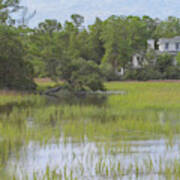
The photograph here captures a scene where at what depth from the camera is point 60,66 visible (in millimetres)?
51125

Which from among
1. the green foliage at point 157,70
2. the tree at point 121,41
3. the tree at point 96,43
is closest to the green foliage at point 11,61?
the green foliage at point 157,70

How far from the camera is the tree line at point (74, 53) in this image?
45.4m

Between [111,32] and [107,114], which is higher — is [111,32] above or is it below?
above

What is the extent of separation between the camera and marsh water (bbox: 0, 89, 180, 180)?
10.6 m

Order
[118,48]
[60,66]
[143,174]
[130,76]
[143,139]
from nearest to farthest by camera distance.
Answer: [143,174] < [143,139] < [60,66] < [130,76] < [118,48]

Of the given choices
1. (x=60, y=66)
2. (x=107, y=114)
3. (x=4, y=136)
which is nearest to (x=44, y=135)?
(x=4, y=136)

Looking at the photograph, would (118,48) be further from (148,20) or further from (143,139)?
(143,139)

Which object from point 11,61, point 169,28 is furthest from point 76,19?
point 11,61

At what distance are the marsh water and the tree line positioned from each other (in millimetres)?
22470

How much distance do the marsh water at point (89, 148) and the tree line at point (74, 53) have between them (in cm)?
2247

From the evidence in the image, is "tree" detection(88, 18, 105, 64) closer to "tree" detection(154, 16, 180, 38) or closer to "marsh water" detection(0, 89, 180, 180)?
"tree" detection(154, 16, 180, 38)

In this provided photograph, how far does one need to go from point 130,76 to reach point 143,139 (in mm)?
71891

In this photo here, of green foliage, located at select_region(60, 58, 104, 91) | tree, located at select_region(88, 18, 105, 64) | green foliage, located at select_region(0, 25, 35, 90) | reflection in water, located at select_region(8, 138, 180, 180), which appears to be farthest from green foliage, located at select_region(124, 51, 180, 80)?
reflection in water, located at select_region(8, 138, 180, 180)

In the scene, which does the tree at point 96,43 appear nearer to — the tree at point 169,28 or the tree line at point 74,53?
the tree line at point 74,53
